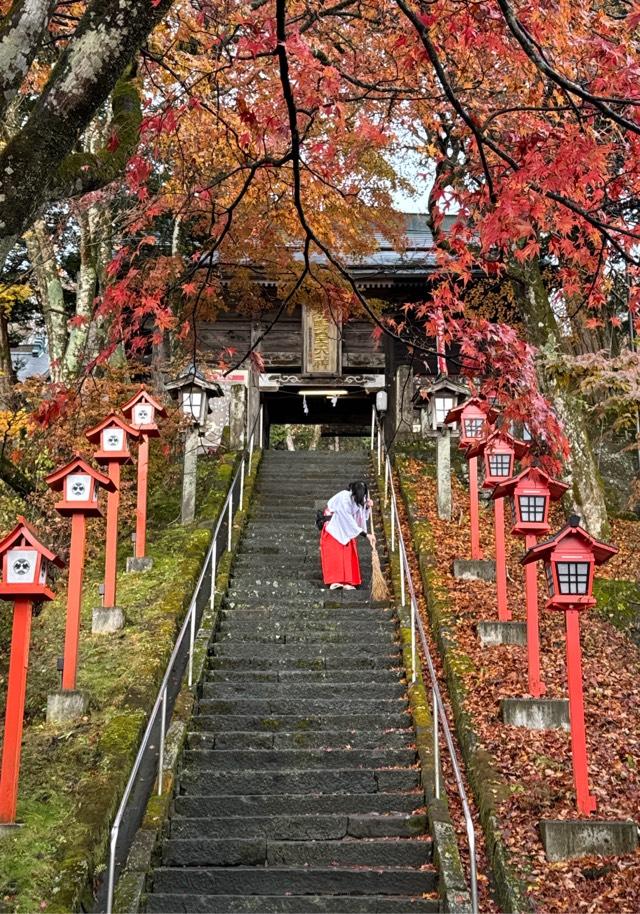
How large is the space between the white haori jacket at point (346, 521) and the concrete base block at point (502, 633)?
2.16 meters

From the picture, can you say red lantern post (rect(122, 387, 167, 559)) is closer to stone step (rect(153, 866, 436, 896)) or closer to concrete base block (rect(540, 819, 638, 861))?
stone step (rect(153, 866, 436, 896))

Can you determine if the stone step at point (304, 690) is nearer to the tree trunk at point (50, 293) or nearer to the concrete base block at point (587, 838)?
the concrete base block at point (587, 838)

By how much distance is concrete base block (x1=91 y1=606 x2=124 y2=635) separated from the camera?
9.77m

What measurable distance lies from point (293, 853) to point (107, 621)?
4156 millimetres

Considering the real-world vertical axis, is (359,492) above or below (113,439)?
below

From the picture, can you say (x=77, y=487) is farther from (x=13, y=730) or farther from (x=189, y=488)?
(x=189, y=488)

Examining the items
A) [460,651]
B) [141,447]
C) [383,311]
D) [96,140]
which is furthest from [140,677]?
[383,311]

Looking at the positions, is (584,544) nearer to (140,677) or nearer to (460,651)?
(460,651)

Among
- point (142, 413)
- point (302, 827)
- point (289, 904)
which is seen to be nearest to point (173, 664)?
point (302, 827)

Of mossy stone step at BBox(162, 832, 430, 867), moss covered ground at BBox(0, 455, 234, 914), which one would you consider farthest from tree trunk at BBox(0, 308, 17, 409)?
mossy stone step at BBox(162, 832, 430, 867)

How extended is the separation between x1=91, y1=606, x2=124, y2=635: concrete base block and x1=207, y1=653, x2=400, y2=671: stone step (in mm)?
1299

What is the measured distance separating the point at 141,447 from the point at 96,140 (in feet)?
15.7

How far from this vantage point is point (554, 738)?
303 inches

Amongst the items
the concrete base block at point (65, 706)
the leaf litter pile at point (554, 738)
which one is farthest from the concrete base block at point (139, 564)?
the leaf litter pile at point (554, 738)
